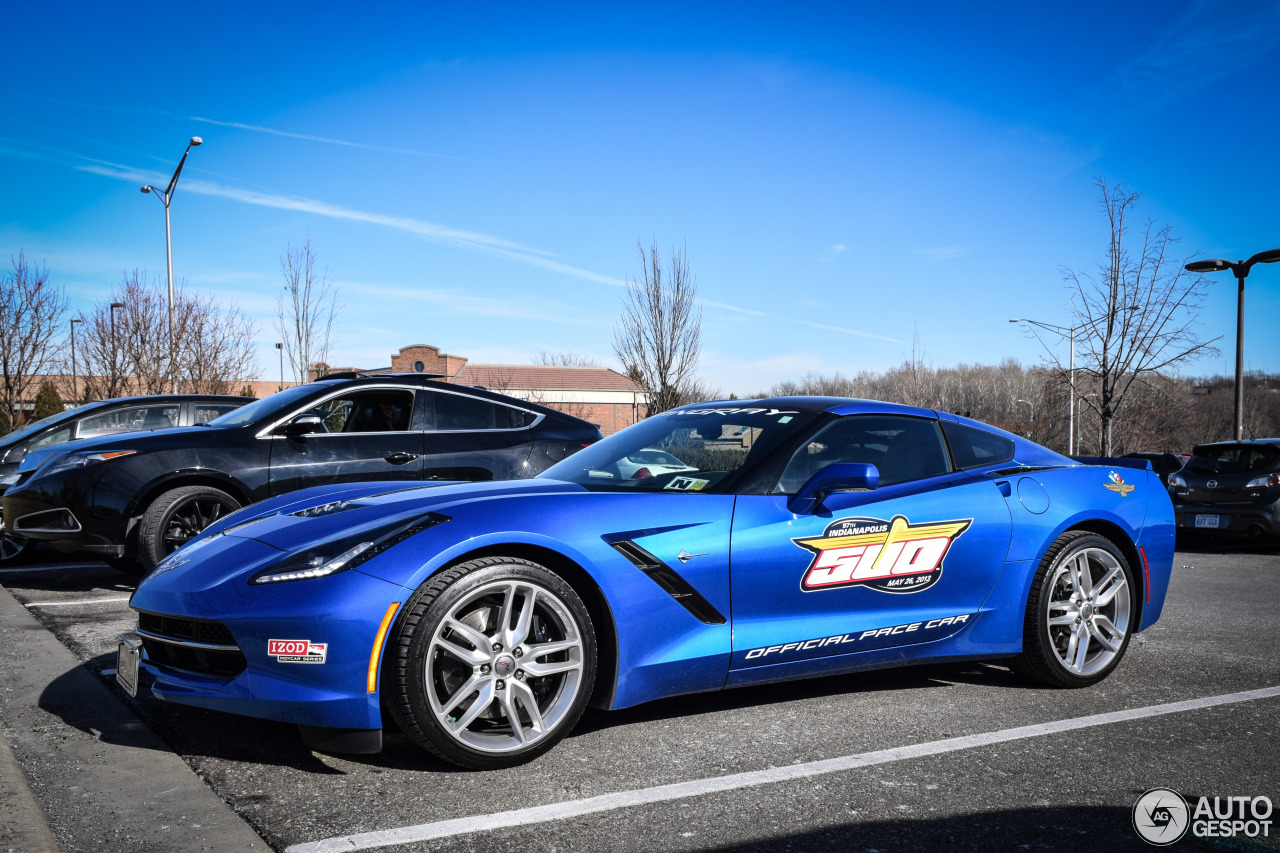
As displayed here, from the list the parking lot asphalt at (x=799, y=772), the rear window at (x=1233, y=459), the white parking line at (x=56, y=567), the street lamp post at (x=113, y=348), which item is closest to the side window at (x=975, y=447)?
the parking lot asphalt at (x=799, y=772)

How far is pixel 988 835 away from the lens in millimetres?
2725

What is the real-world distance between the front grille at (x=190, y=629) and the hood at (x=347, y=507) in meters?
0.35

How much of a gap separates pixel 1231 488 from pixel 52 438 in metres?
13.0

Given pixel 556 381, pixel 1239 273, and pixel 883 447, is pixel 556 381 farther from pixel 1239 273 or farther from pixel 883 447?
pixel 883 447

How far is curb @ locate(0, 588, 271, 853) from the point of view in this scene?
2645 millimetres

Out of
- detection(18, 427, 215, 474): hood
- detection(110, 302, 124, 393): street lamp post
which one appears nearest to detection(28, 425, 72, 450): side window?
detection(18, 427, 215, 474): hood

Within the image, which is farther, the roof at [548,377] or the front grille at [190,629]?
the roof at [548,377]

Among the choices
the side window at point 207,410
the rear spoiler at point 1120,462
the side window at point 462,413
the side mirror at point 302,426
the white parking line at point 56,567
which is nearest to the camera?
the rear spoiler at point 1120,462

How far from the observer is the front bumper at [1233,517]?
1033cm

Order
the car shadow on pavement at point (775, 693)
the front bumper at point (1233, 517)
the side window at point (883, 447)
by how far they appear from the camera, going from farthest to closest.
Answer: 1. the front bumper at point (1233, 517)
2. the side window at point (883, 447)
3. the car shadow on pavement at point (775, 693)

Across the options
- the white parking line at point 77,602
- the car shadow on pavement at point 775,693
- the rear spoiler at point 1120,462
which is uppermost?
the rear spoiler at point 1120,462

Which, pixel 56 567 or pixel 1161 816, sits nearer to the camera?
pixel 1161 816

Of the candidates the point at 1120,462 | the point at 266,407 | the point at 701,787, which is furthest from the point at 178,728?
the point at 1120,462

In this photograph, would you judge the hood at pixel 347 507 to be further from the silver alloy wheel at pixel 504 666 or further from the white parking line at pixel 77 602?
the white parking line at pixel 77 602
